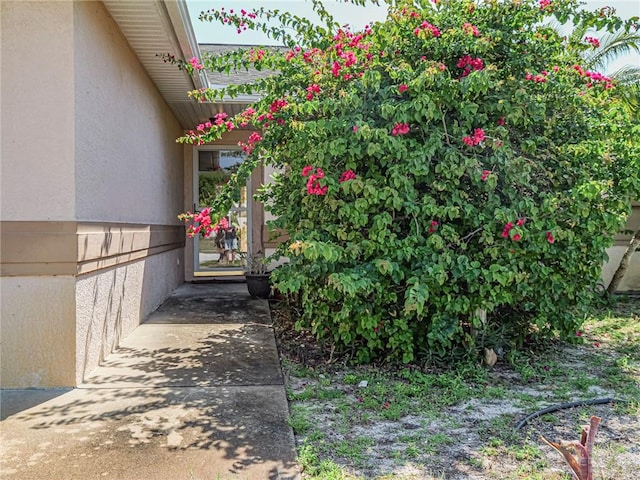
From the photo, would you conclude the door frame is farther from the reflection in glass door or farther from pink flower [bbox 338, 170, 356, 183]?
pink flower [bbox 338, 170, 356, 183]

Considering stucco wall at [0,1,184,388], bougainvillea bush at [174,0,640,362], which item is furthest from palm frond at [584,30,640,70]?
stucco wall at [0,1,184,388]

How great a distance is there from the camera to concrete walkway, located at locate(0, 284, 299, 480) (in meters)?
2.38

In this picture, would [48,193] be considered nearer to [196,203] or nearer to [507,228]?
[507,228]

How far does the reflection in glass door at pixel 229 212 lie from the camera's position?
8.96m

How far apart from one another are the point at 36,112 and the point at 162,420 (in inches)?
93.8

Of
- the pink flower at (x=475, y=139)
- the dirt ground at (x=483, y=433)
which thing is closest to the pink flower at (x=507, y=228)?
the pink flower at (x=475, y=139)

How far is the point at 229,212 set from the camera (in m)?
8.95

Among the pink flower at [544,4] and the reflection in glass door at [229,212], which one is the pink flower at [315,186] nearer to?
the pink flower at [544,4]

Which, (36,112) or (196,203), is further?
(196,203)

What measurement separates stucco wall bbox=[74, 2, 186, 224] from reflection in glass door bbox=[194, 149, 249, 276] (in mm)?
2187

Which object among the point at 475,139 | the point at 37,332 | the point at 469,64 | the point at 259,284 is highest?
the point at 469,64

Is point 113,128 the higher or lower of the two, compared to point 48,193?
higher

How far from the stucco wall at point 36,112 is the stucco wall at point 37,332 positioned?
519 millimetres

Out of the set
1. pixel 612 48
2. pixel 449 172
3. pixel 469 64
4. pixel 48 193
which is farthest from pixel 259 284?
pixel 612 48
